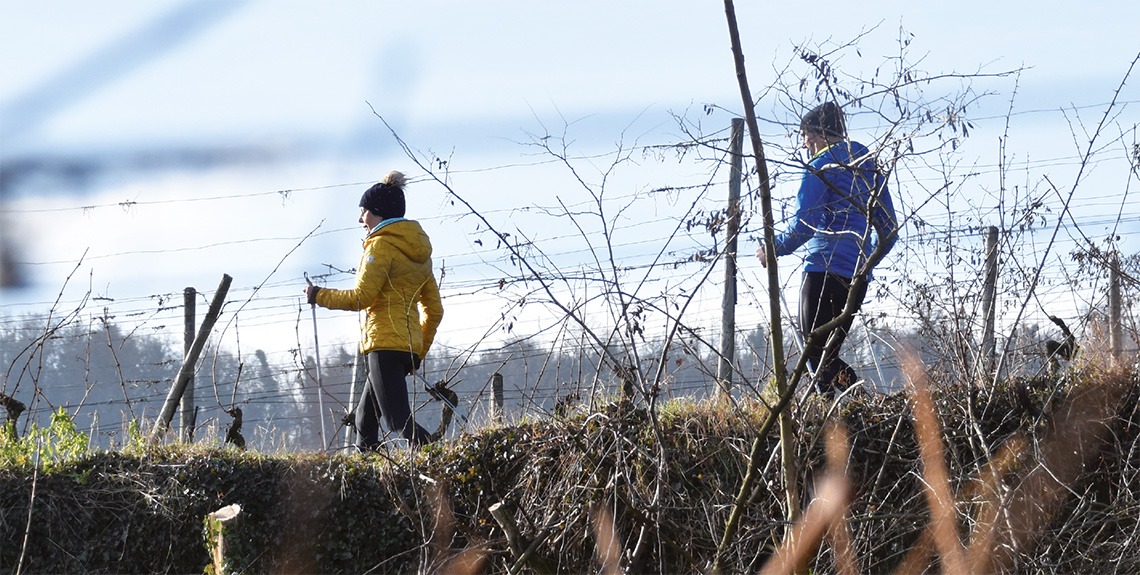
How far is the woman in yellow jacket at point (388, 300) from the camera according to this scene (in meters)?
5.21

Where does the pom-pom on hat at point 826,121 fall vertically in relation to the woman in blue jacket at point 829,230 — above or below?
above

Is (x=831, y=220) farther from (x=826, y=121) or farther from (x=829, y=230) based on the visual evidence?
(x=826, y=121)

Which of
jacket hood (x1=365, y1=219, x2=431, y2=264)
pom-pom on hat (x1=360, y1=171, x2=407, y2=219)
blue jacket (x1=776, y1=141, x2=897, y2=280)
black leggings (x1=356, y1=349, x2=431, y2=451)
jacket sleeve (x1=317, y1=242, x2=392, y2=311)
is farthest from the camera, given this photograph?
pom-pom on hat (x1=360, y1=171, x2=407, y2=219)

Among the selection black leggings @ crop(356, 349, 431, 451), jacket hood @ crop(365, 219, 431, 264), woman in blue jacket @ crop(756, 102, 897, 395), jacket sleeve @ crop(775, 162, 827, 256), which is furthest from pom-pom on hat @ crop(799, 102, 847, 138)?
jacket hood @ crop(365, 219, 431, 264)

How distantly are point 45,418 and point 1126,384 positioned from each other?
505cm

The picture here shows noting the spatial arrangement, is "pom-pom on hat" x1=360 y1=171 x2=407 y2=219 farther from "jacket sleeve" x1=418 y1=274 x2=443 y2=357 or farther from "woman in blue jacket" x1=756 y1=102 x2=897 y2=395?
"woman in blue jacket" x1=756 y1=102 x2=897 y2=395

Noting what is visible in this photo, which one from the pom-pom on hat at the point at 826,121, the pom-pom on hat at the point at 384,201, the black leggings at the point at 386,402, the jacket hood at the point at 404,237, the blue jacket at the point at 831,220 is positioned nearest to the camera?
the pom-pom on hat at the point at 826,121

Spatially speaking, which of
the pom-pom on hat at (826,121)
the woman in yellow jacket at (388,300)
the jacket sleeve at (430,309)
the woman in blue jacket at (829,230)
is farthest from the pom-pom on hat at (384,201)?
the pom-pom on hat at (826,121)

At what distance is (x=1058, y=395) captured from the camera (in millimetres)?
4148

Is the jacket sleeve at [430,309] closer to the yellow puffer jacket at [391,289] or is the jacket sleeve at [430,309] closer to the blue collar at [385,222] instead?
the yellow puffer jacket at [391,289]

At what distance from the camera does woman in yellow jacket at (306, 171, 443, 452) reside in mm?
5211

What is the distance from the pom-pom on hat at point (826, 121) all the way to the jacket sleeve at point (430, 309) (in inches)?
110

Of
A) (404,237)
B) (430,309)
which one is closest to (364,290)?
(404,237)

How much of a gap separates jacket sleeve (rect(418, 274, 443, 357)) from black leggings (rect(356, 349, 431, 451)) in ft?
0.75
